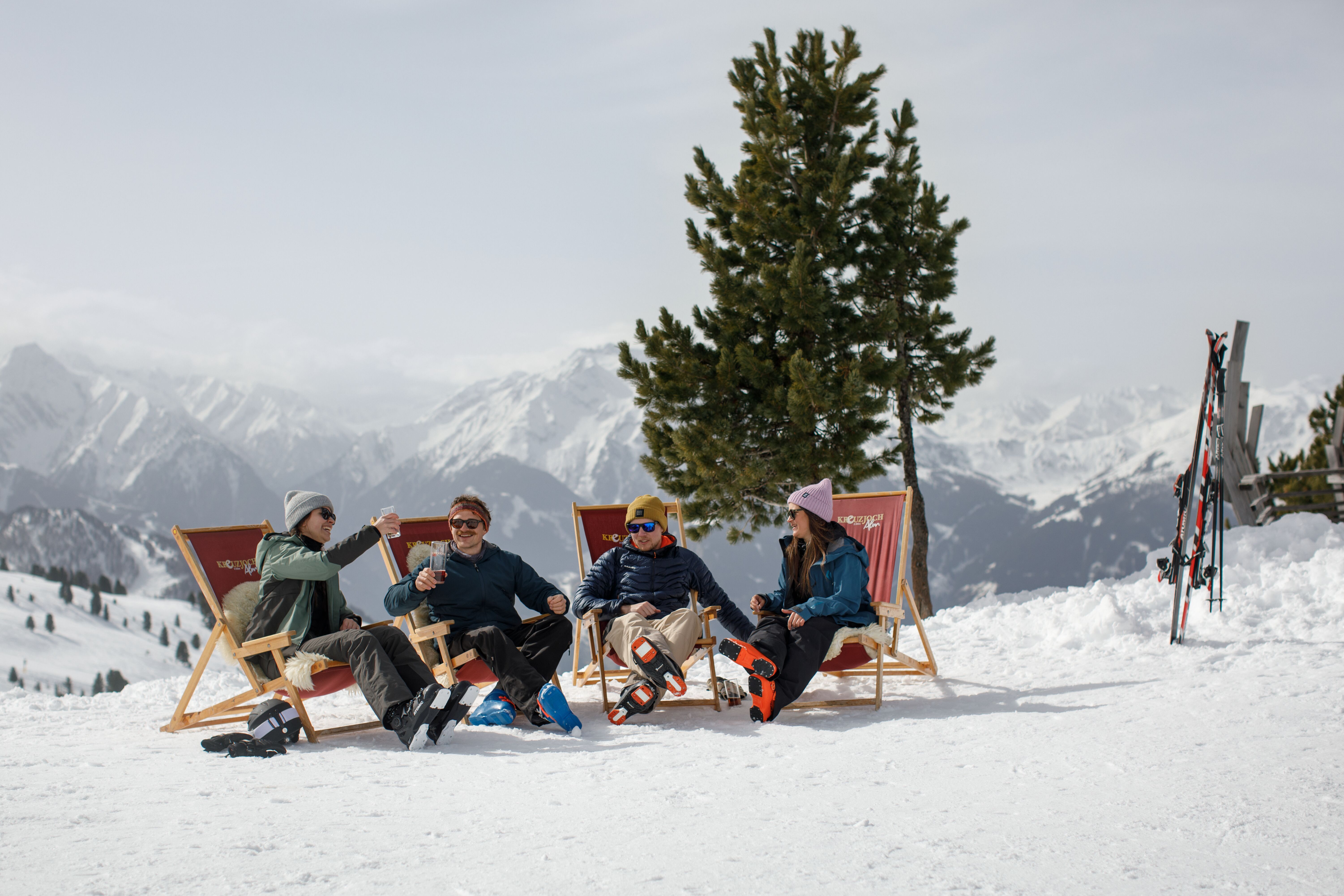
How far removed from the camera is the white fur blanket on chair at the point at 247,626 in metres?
4.45

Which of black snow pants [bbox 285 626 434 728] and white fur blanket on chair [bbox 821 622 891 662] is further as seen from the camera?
white fur blanket on chair [bbox 821 622 891 662]

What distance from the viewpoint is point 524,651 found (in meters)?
4.96

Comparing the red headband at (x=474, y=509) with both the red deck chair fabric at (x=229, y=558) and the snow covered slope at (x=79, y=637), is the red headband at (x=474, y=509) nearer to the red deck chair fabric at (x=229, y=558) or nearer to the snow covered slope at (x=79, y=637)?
the red deck chair fabric at (x=229, y=558)

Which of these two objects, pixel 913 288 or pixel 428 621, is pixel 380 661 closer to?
pixel 428 621

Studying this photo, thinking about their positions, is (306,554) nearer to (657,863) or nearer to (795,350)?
(657,863)

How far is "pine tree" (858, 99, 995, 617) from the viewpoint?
36.3 feet

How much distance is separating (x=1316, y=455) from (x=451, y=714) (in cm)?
1934

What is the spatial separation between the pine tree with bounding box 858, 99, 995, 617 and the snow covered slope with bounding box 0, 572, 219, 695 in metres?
142

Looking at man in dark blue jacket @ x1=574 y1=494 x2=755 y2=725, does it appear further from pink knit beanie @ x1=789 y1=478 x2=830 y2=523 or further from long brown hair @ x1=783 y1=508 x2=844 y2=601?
pink knit beanie @ x1=789 y1=478 x2=830 y2=523

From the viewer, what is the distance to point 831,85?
36.3 feet

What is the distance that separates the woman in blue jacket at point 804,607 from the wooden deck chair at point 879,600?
0.31 feet

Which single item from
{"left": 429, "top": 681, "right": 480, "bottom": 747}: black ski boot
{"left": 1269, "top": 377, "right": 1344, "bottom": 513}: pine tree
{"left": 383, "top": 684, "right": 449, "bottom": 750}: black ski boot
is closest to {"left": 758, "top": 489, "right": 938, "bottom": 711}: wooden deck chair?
{"left": 429, "top": 681, "right": 480, "bottom": 747}: black ski boot

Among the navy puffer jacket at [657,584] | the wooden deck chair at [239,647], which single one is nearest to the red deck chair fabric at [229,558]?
the wooden deck chair at [239,647]

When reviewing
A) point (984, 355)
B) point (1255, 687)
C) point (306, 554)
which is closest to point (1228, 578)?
point (1255, 687)
